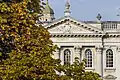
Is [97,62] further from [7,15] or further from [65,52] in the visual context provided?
[7,15]

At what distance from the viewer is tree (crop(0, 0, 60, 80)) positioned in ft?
61.4

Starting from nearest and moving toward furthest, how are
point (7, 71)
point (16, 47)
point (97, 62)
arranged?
point (7, 71) < point (16, 47) < point (97, 62)

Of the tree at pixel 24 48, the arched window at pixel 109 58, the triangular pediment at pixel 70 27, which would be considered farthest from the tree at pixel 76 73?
the arched window at pixel 109 58

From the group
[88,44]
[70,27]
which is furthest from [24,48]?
[88,44]

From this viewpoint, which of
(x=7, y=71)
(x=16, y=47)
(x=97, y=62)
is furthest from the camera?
(x=97, y=62)

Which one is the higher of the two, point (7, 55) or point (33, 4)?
point (33, 4)

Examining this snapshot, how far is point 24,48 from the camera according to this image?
19750 mm

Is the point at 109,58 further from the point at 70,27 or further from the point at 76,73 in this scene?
the point at 76,73

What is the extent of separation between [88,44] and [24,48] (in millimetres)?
40476

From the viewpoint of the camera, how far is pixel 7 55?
66.6ft

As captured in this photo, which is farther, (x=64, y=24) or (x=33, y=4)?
(x=64, y=24)

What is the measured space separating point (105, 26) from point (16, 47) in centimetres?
4226

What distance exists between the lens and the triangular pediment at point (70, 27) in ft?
195

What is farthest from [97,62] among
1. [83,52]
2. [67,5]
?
[67,5]
